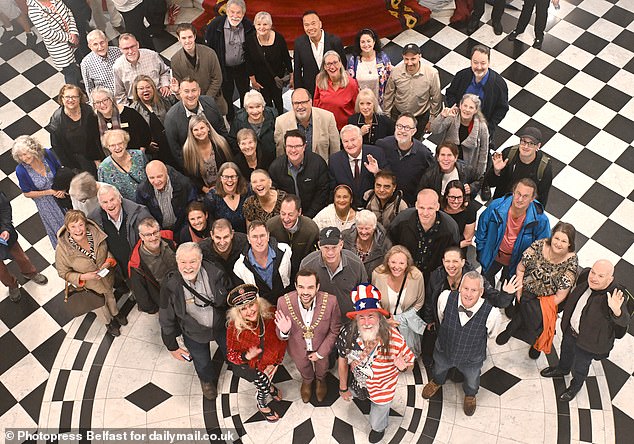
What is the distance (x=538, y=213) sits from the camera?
18.3 ft

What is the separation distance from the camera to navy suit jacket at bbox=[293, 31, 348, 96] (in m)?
6.93

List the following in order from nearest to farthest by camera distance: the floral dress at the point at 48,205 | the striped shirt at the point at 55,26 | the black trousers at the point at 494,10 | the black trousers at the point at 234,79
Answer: the floral dress at the point at 48,205, the black trousers at the point at 234,79, the striped shirt at the point at 55,26, the black trousers at the point at 494,10

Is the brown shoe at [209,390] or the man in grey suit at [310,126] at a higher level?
the man in grey suit at [310,126]

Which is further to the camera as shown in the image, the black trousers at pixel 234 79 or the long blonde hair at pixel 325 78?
the black trousers at pixel 234 79

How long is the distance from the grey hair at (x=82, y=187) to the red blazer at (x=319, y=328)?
76.7 inches

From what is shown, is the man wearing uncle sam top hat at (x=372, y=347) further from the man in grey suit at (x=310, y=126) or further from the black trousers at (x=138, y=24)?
the black trousers at (x=138, y=24)

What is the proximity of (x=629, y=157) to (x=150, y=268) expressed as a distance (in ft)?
18.0

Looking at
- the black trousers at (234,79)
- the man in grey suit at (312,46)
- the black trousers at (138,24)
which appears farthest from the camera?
the black trousers at (138,24)

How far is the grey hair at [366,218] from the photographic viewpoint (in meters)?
5.22

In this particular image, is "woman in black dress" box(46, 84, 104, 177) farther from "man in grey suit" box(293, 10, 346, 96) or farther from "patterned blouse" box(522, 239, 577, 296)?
"patterned blouse" box(522, 239, 577, 296)

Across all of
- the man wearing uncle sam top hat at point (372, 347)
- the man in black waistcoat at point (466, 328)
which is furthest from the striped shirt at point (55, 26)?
the man in black waistcoat at point (466, 328)

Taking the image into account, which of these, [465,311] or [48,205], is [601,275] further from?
[48,205]

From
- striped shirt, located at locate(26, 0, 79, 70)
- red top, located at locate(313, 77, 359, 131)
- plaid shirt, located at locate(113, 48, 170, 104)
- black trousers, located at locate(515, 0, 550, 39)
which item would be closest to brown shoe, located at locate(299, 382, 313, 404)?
red top, located at locate(313, 77, 359, 131)

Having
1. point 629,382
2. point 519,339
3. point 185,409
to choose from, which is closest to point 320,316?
point 185,409
